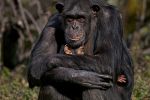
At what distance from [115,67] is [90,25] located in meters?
0.64

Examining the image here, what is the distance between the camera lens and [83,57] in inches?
345

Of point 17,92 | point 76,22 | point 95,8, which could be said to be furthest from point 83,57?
point 17,92

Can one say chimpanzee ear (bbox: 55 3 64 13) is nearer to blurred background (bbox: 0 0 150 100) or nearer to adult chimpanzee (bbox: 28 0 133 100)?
adult chimpanzee (bbox: 28 0 133 100)

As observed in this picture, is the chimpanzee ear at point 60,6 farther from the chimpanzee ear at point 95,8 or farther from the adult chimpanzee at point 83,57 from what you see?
the chimpanzee ear at point 95,8

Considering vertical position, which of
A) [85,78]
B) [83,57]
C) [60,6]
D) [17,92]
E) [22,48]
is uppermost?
[60,6]

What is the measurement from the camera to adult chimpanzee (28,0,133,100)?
874cm

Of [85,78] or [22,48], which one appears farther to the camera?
[22,48]

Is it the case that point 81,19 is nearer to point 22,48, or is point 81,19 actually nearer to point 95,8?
point 95,8

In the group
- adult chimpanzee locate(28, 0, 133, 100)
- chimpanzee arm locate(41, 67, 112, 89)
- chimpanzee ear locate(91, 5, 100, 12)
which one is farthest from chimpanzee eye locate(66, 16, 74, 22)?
chimpanzee arm locate(41, 67, 112, 89)

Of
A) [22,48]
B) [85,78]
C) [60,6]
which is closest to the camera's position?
[85,78]

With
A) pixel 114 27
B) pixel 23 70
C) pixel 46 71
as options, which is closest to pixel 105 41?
pixel 114 27

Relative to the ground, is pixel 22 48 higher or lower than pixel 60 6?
lower

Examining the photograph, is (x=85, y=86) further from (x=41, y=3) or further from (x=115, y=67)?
Answer: (x=41, y=3)

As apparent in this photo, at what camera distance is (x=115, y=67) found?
8812mm
